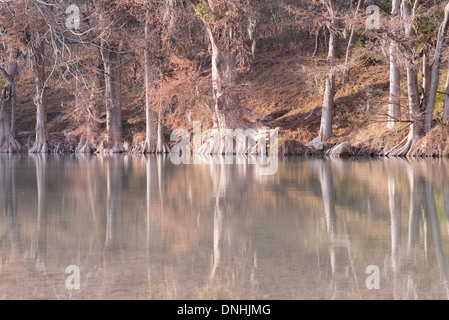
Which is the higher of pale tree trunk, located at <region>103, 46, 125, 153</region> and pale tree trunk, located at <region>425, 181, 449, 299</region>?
pale tree trunk, located at <region>103, 46, 125, 153</region>

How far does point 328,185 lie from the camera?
970cm

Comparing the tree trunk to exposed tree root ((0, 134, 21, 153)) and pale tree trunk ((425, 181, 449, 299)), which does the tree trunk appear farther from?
exposed tree root ((0, 134, 21, 153))

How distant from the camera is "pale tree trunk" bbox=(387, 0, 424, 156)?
1912 cm

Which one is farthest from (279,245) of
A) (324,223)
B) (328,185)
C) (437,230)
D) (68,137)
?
(68,137)

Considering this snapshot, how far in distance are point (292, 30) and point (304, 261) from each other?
3250 centimetres

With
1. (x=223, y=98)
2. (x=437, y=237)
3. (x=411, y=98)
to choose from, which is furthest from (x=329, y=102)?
(x=437, y=237)

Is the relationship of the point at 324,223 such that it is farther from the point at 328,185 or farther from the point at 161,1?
the point at 161,1

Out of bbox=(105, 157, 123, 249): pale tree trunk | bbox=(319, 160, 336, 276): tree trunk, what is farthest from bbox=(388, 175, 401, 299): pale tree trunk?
bbox=(105, 157, 123, 249): pale tree trunk

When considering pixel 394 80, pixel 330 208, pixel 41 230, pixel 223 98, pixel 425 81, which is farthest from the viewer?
pixel 223 98

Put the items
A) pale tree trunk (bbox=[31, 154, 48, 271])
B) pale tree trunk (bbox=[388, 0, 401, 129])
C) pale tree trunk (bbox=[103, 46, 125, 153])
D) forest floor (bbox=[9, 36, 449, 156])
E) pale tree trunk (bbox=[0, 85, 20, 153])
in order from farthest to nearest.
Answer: pale tree trunk (bbox=[0, 85, 20, 153]), pale tree trunk (bbox=[103, 46, 125, 153]), forest floor (bbox=[9, 36, 449, 156]), pale tree trunk (bbox=[388, 0, 401, 129]), pale tree trunk (bbox=[31, 154, 48, 271])

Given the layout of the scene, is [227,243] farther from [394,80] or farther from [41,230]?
[394,80]

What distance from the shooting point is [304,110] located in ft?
89.5

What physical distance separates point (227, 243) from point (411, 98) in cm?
1705

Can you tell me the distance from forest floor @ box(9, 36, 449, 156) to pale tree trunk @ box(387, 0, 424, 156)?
379 mm
